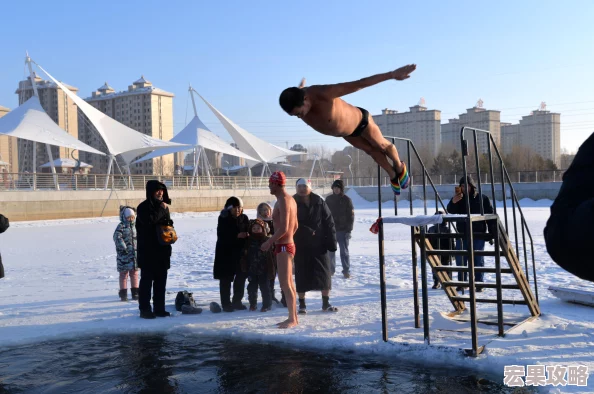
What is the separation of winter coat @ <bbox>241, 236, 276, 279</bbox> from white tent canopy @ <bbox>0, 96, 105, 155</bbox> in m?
35.4

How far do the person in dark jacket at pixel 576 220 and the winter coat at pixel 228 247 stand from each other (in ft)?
25.3

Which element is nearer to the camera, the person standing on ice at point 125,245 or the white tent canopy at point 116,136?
the person standing on ice at point 125,245

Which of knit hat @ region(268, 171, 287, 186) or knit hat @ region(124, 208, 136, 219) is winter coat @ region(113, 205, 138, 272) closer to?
knit hat @ region(124, 208, 136, 219)

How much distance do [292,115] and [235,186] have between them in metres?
49.4

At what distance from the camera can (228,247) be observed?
28.3ft

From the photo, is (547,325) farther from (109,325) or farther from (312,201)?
(109,325)

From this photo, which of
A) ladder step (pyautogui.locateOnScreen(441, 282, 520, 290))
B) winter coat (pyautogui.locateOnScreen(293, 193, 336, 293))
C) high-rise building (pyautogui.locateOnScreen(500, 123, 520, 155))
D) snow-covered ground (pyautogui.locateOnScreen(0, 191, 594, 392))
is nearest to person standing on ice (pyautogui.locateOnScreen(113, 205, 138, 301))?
snow-covered ground (pyautogui.locateOnScreen(0, 191, 594, 392))

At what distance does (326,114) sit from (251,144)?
191 ft

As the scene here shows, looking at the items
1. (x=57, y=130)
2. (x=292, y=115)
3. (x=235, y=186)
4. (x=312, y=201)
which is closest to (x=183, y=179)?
(x=235, y=186)

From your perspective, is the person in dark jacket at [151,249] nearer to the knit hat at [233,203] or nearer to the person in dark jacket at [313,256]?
the knit hat at [233,203]

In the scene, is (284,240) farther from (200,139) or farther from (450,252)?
(200,139)

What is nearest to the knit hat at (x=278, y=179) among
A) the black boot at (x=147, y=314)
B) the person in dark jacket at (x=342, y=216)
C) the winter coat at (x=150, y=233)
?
the winter coat at (x=150, y=233)

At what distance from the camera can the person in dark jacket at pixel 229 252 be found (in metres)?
8.63

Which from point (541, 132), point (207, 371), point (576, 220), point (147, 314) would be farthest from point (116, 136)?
point (541, 132)
